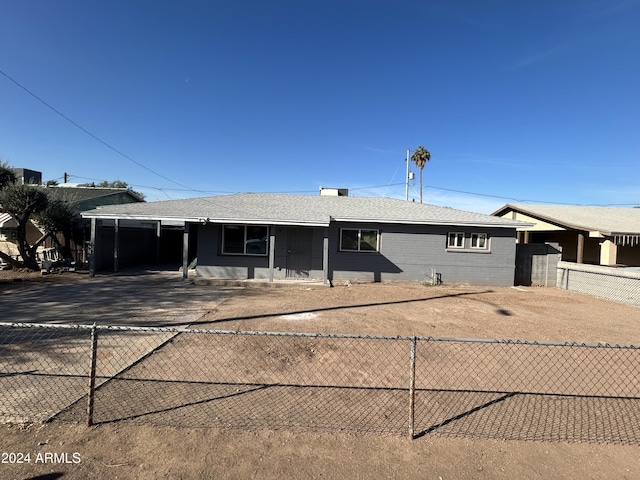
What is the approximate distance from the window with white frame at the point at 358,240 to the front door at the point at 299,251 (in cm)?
142

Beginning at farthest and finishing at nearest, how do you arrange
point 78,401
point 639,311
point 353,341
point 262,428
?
point 639,311 → point 353,341 → point 78,401 → point 262,428

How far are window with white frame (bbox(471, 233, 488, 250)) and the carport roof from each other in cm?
68

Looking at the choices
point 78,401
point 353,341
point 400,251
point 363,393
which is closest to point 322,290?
point 400,251

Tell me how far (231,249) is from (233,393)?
10.6 m

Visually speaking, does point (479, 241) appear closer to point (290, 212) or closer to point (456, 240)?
point (456, 240)

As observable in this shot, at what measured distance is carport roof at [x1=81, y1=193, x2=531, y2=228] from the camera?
1332cm

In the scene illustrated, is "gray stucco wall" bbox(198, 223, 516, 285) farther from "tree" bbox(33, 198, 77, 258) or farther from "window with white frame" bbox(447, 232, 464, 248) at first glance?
"tree" bbox(33, 198, 77, 258)

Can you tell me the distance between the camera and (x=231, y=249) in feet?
47.2

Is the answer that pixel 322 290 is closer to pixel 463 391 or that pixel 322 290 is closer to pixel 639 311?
pixel 463 391

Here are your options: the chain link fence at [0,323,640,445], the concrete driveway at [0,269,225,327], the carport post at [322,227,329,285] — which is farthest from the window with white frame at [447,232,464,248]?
the concrete driveway at [0,269,225,327]

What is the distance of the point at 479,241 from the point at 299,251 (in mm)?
7715

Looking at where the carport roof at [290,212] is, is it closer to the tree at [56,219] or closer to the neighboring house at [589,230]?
the tree at [56,219]

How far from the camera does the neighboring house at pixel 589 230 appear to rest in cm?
1645

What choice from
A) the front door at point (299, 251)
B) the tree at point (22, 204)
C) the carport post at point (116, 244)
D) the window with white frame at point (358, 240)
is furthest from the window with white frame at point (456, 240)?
the tree at point (22, 204)
